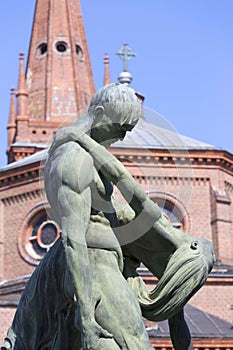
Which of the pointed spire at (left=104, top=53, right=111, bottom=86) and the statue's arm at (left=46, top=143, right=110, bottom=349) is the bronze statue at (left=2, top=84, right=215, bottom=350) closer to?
the statue's arm at (left=46, top=143, right=110, bottom=349)

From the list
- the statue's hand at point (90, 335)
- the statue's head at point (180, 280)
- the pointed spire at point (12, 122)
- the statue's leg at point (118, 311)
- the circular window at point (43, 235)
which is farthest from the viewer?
the pointed spire at point (12, 122)

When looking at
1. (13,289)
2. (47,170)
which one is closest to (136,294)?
(47,170)

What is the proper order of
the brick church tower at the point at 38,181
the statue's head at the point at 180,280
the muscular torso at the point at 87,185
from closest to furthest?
the muscular torso at the point at 87,185, the statue's head at the point at 180,280, the brick church tower at the point at 38,181

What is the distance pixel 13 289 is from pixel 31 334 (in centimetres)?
3249

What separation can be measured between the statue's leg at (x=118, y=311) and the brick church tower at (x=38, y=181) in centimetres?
1873

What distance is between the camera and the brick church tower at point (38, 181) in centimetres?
3619

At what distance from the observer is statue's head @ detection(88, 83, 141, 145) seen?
603cm

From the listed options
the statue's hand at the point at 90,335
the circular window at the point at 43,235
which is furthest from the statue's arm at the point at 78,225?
the circular window at the point at 43,235

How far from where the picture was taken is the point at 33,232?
39312 mm

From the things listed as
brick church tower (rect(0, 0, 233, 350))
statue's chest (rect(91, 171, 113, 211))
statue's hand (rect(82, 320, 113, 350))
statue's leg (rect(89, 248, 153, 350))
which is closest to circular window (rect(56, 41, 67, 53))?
brick church tower (rect(0, 0, 233, 350))

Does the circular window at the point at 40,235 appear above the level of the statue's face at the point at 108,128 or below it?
above

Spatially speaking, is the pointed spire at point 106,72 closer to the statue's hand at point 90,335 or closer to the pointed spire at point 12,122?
the pointed spire at point 12,122

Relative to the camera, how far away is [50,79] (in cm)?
4872

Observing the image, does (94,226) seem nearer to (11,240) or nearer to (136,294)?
(136,294)
